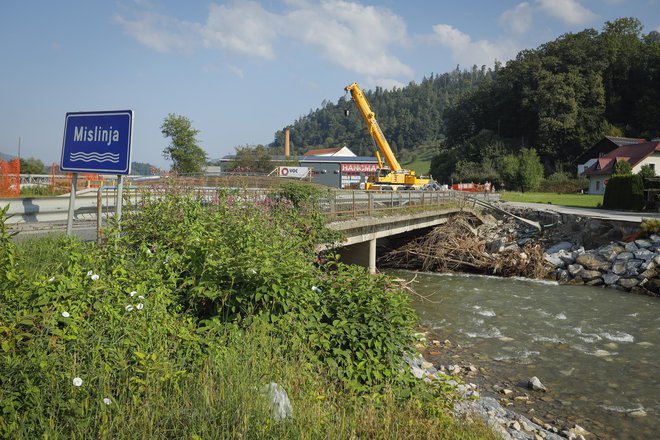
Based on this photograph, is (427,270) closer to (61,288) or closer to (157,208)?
(157,208)

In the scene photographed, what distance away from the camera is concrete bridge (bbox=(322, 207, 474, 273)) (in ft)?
49.6

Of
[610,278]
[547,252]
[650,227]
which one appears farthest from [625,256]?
[547,252]

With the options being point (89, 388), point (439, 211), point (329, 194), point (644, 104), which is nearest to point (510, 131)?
point (644, 104)

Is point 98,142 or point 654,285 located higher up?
point 98,142

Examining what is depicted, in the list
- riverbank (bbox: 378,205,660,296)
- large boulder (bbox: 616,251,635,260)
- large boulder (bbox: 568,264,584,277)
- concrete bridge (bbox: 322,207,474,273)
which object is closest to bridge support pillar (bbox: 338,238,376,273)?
concrete bridge (bbox: 322,207,474,273)

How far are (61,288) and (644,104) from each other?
87.7 m

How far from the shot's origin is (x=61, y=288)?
3.91 meters

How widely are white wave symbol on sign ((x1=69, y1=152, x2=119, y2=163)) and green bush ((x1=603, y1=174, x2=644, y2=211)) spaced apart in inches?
1116

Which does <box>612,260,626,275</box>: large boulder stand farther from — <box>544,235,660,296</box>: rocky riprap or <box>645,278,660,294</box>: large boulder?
<box>645,278,660,294</box>: large boulder

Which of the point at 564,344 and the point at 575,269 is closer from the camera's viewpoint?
the point at 564,344

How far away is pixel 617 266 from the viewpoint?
58.0ft

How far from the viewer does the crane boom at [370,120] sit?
103 feet

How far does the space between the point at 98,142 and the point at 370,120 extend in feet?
93.4

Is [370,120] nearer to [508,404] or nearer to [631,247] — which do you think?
[631,247]
